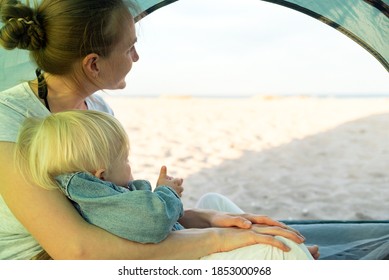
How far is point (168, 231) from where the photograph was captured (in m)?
1.30

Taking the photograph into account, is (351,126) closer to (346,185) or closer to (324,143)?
(324,143)

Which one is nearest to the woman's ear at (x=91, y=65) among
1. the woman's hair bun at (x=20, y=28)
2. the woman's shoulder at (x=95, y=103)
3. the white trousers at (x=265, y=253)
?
the woman's hair bun at (x=20, y=28)

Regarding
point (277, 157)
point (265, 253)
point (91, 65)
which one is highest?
point (91, 65)

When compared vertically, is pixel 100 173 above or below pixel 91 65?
below

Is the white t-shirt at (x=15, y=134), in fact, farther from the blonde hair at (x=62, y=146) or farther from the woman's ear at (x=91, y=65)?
the woman's ear at (x=91, y=65)

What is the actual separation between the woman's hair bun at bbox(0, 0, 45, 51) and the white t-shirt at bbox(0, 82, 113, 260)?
0.38ft

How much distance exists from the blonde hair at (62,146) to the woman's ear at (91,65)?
0.20 m

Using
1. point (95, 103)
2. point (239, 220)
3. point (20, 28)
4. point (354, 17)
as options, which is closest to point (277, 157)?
point (354, 17)

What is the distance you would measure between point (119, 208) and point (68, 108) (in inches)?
16.3

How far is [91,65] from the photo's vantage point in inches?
58.1

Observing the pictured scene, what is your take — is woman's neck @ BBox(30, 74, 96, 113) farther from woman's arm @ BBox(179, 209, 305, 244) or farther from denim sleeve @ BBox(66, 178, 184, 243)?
woman's arm @ BBox(179, 209, 305, 244)

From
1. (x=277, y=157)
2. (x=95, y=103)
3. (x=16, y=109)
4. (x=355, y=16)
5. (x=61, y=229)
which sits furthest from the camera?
(x=277, y=157)

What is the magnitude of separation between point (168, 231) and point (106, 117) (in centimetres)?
32

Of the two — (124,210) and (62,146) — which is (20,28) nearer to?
(62,146)
